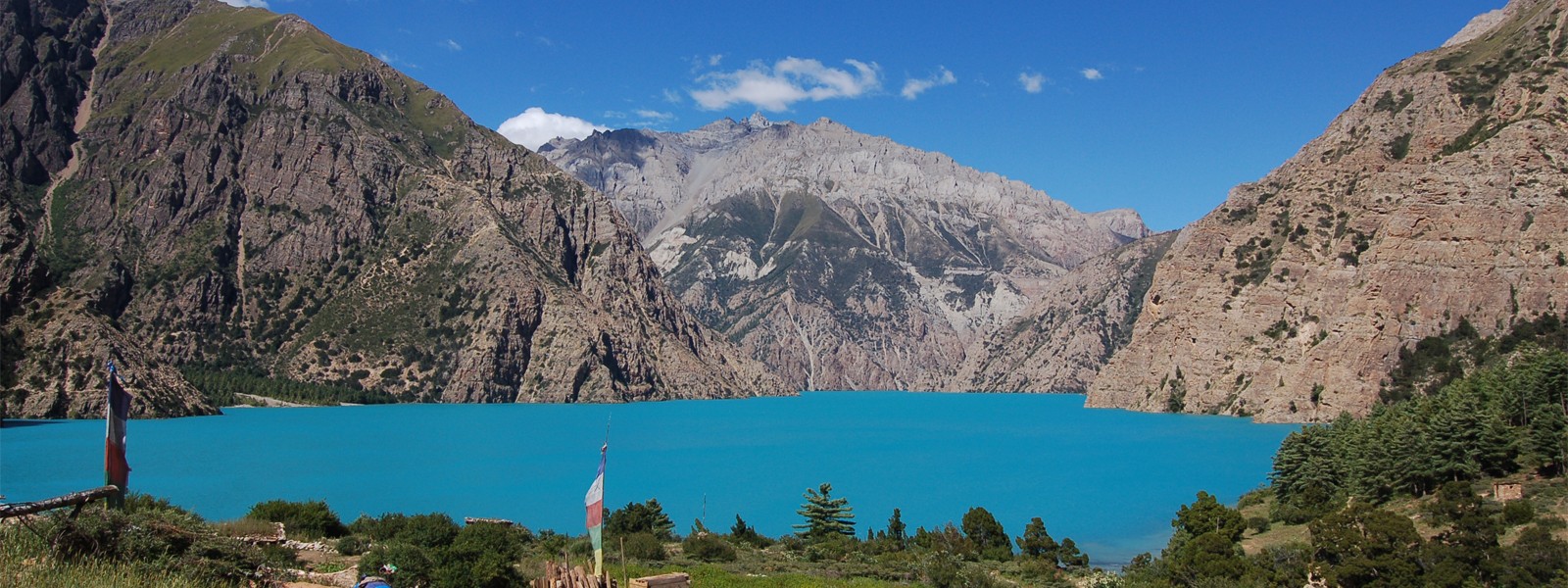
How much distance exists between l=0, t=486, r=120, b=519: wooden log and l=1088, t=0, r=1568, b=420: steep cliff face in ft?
323

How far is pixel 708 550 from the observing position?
110ft

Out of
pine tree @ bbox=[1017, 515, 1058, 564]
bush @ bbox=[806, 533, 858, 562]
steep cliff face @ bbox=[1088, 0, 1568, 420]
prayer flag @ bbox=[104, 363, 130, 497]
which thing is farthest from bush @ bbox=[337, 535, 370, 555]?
steep cliff face @ bbox=[1088, 0, 1568, 420]

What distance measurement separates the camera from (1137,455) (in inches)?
3182

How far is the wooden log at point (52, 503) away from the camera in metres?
15.2

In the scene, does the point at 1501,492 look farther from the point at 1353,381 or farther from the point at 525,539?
the point at 1353,381

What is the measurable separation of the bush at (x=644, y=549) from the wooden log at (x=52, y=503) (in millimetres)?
15748

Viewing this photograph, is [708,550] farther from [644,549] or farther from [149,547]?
[149,547]

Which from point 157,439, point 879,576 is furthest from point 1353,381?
point 157,439

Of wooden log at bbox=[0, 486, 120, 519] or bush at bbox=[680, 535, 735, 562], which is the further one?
bush at bbox=[680, 535, 735, 562]

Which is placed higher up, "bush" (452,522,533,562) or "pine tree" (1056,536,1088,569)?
"bush" (452,522,533,562)

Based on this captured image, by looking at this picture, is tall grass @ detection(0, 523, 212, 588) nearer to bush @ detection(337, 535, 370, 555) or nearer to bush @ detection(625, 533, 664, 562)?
bush @ detection(337, 535, 370, 555)

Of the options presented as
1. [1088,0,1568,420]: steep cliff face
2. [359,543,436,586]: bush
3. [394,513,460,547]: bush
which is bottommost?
[359,543,436,586]: bush

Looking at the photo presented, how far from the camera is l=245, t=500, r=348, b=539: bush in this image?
3212 centimetres

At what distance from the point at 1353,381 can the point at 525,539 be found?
289ft
